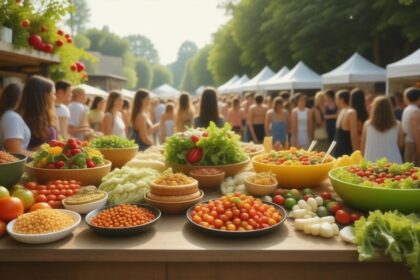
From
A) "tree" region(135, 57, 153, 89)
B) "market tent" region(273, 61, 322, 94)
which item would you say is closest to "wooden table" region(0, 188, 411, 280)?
"market tent" region(273, 61, 322, 94)

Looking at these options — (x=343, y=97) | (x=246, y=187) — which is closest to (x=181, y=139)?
(x=246, y=187)

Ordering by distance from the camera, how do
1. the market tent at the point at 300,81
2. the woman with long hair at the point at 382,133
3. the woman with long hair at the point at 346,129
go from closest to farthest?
the woman with long hair at the point at 382,133
the woman with long hair at the point at 346,129
the market tent at the point at 300,81

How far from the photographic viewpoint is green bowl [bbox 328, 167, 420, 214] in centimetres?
211

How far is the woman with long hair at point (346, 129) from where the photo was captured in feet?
18.9

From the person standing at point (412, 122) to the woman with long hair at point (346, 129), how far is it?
0.76 m

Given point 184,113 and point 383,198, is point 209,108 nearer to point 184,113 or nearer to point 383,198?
point 184,113

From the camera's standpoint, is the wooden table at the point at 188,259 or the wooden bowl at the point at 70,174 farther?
the wooden bowl at the point at 70,174

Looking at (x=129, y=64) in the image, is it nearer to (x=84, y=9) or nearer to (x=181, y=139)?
(x=84, y=9)

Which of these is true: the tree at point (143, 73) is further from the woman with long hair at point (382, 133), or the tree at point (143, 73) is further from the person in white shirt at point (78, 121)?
the woman with long hair at point (382, 133)

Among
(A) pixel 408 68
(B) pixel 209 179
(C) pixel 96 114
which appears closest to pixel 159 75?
(C) pixel 96 114

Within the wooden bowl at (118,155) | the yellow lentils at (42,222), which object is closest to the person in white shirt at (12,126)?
the wooden bowl at (118,155)

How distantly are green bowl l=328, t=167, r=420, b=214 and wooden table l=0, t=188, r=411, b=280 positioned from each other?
38 cm

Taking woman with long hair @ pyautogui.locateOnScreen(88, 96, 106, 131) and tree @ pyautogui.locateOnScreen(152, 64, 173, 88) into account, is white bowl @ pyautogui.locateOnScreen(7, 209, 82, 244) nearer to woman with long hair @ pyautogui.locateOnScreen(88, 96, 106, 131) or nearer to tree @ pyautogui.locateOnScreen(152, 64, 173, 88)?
woman with long hair @ pyautogui.locateOnScreen(88, 96, 106, 131)

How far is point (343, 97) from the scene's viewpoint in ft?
20.0
